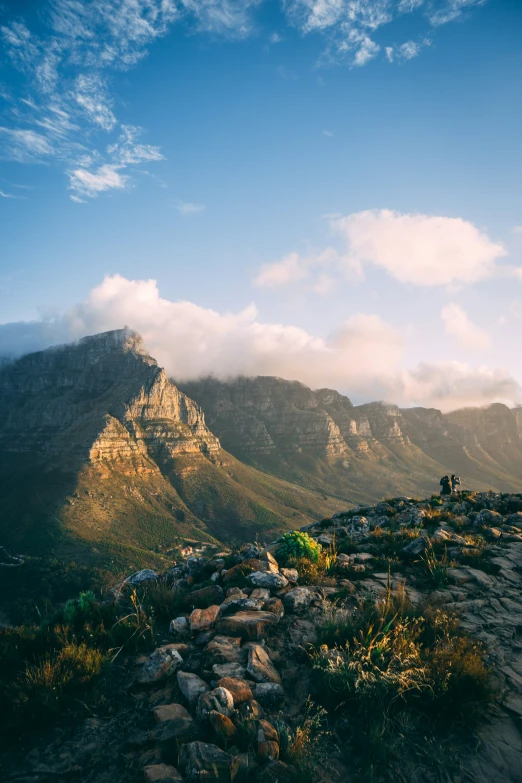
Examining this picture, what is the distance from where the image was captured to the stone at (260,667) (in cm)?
548

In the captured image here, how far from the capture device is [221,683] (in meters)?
5.08

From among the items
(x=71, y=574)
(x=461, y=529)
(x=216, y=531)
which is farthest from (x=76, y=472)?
(x=461, y=529)

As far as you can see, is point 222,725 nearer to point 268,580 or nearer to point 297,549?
point 268,580

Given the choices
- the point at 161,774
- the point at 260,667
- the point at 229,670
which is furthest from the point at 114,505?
the point at 161,774

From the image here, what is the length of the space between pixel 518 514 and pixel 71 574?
101108mm

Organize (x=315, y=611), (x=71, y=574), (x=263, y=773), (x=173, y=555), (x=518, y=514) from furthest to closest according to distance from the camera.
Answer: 1. (x=173, y=555)
2. (x=71, y=574)
3. (x=518, y=514)
4. (x=315, y=611)
5. (x=263, y=773)

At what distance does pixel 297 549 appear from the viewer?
1087 cm

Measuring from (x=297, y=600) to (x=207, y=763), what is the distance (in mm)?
4072

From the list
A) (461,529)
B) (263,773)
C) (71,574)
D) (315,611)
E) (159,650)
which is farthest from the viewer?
(71,574)

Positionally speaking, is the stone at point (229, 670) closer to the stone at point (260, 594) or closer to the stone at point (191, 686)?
the stone at point (191, 686)

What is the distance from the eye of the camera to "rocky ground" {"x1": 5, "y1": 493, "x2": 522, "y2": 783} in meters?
4.14

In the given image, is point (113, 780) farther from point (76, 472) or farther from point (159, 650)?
point (76, 472)

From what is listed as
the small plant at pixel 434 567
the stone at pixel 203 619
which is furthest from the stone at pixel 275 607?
the small plant at pixel 434 567

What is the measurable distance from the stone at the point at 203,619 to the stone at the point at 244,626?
0.21m
